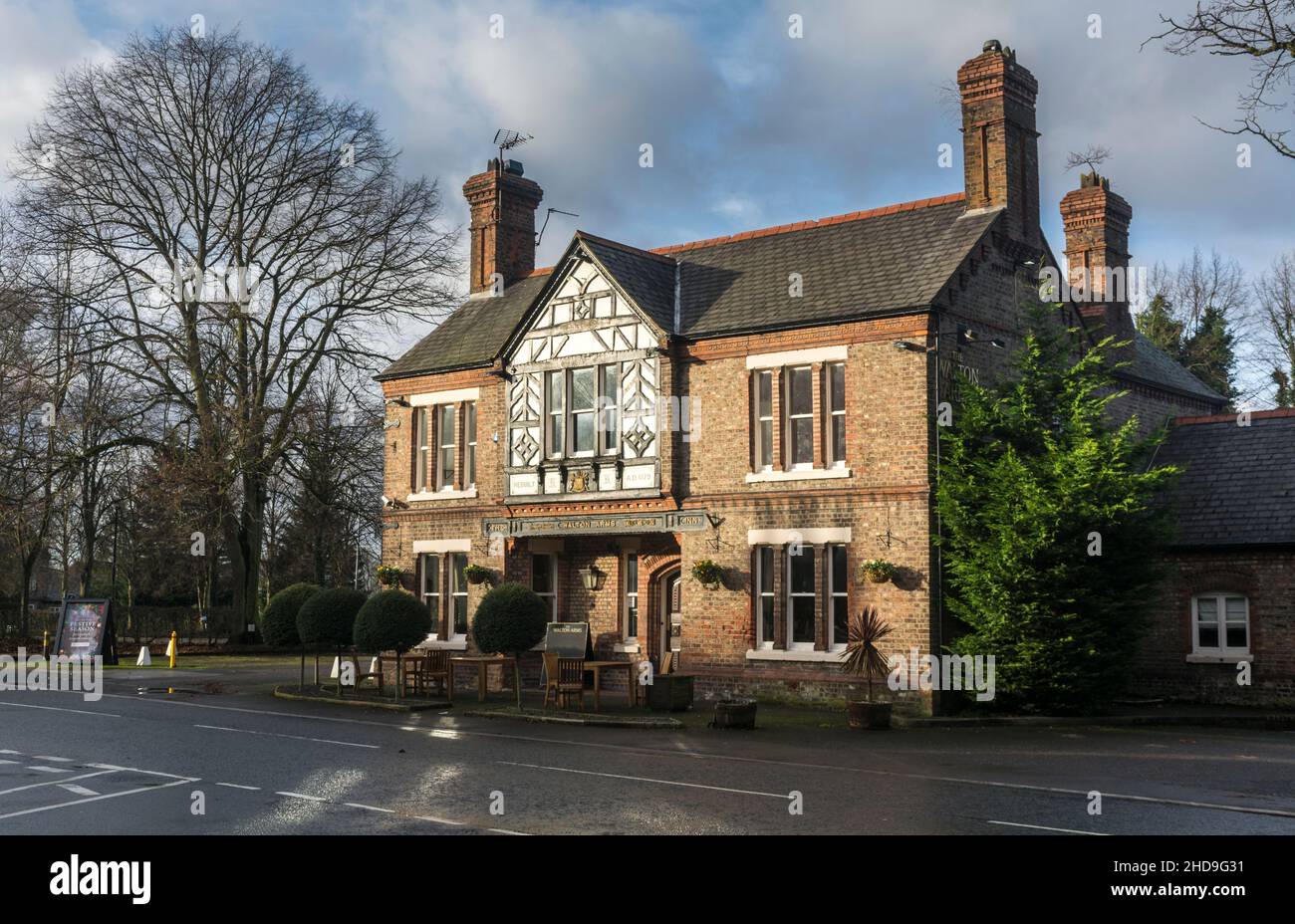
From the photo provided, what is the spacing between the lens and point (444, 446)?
1174 inches

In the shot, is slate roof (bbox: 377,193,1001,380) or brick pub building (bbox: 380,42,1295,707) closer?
brick pub building (bbox: 380,42,1295,707)

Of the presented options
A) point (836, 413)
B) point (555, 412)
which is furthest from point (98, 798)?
point (555, 412)

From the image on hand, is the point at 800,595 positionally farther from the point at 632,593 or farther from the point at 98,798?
the point at 98,798

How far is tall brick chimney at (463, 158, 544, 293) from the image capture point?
32.4 m

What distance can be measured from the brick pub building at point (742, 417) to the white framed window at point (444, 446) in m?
0.05

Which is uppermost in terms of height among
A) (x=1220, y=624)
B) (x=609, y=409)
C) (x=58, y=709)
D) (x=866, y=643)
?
(x=609, y=409)

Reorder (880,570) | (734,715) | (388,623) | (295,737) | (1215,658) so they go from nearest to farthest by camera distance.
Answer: (295,737) → (734,715) → (880,570) → (1215,658) → (388,623)

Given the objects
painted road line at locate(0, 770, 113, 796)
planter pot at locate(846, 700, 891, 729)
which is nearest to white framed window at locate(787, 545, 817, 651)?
planter pot at locate(846, 700, 891, 729)

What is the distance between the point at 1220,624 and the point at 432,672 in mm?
15495

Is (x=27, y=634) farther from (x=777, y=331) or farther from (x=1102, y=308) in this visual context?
(x=1102, y=308)

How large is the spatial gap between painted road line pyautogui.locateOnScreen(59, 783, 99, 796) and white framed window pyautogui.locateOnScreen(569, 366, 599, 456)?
14.5 m

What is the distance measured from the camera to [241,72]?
3831cm

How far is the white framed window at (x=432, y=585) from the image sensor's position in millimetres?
29266

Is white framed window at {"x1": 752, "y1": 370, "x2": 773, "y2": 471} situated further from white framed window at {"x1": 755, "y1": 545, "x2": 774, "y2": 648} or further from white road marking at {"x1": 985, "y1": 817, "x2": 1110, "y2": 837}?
white road marking at {"x1": 985, "y1": 817, "x2": 1110, "y2": 837}
